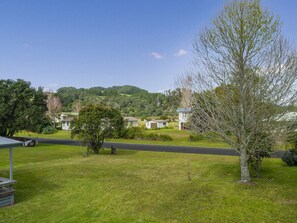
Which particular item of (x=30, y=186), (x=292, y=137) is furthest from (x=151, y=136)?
(x=30, y=186)

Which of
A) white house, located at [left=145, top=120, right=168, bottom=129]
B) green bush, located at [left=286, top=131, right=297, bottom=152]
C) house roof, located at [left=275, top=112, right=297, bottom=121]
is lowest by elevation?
green bush, located at [left=286, top=131, right=297, bottom=152]

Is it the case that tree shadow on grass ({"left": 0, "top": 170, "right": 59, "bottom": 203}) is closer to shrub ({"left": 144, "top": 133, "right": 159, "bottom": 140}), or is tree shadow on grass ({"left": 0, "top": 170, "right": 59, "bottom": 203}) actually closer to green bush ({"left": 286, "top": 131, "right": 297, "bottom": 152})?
green bush ({"left": 286, "top": 131, "right": 297, "bottom": 152})

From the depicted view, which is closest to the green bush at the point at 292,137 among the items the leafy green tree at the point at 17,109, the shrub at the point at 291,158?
the shrub at the point at 291,158

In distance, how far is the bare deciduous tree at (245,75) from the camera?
36.0ft

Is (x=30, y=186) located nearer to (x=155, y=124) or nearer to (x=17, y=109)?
(x=17, y=109)

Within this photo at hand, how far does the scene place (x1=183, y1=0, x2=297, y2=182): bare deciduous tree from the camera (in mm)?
10961

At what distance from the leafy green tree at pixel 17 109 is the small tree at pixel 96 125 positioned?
1266 cm

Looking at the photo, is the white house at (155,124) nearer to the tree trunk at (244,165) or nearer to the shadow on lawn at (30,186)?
the shadow on lawn at (30,186)

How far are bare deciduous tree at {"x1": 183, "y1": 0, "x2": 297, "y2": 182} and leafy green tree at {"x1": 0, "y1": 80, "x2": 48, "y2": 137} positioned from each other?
30.3 meters

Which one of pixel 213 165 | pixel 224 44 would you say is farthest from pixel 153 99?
pixel 224 44

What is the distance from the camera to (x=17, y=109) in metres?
36.2

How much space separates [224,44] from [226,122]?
3660mm

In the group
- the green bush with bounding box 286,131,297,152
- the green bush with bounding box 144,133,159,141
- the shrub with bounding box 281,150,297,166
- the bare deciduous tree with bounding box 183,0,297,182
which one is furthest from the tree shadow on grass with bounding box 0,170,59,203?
the green bush with bounding box 144,133,159,141

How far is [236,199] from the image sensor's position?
10023 millimetres
